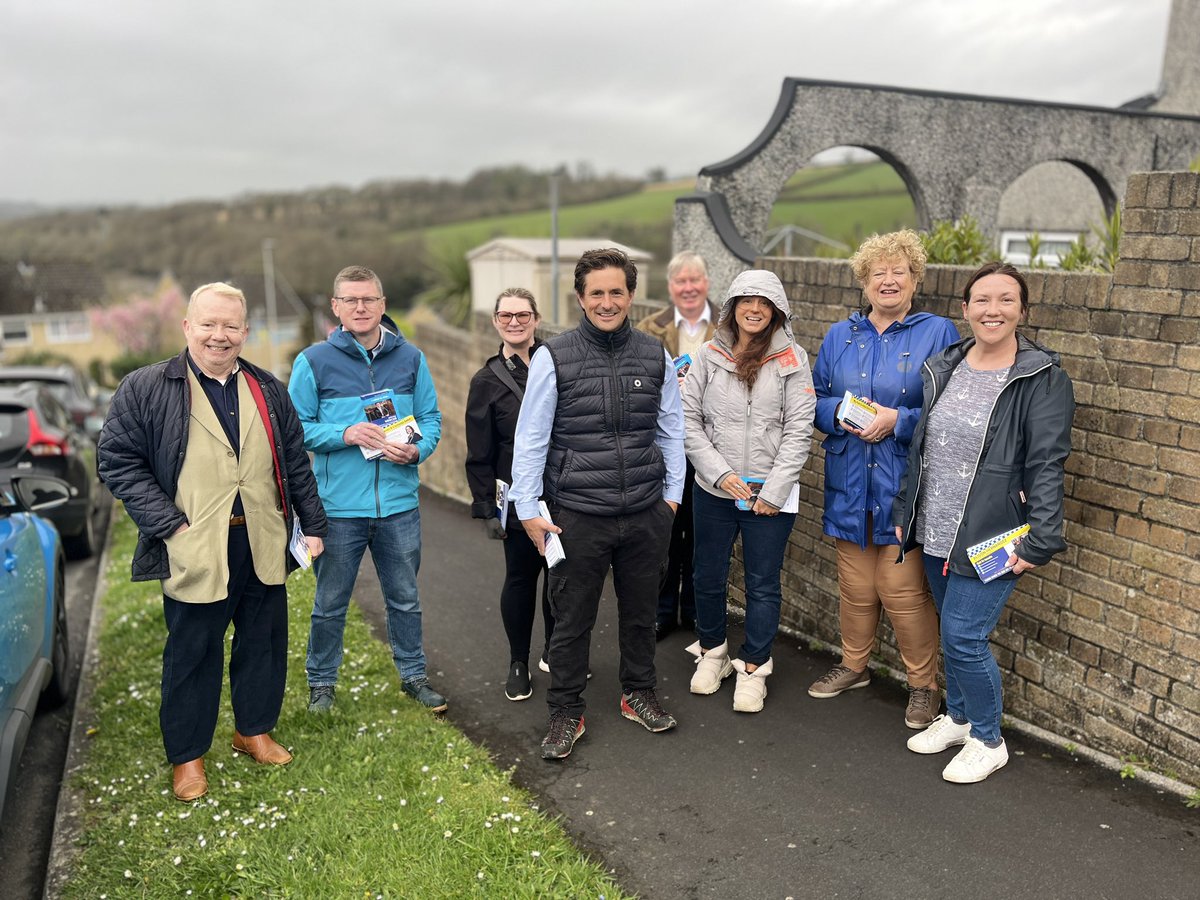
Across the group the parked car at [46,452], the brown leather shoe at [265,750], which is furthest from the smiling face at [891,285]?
the parked car at [46,452]

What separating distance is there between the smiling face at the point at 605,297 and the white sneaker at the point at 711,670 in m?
1.91

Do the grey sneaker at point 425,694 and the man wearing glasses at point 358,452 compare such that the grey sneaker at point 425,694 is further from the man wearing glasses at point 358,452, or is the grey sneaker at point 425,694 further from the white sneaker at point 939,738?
the white sneaker at point 939,738

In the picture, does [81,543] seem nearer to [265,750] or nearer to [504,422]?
[265,750]

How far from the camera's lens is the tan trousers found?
415cm

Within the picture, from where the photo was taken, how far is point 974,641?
144 inches

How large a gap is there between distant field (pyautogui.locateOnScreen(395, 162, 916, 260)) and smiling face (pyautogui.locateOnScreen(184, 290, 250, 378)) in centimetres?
3084

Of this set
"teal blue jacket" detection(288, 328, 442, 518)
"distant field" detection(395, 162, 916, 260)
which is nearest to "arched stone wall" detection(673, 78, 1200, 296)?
"teal blue jacket" detection(288, 328, 442, 518)

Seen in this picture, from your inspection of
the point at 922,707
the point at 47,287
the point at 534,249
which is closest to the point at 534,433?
A: the point at 922,707

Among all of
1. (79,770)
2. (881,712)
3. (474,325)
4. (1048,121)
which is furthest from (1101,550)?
(1048,121)

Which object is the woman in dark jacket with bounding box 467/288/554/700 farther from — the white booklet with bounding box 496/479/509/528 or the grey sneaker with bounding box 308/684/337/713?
the grey sneaker with bounding box 308/684/337/713

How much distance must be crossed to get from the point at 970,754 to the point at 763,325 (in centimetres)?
201

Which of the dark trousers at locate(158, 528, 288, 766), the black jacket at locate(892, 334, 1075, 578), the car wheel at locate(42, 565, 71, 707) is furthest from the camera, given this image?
the car wheel at locate(42, 565, 71, 707)

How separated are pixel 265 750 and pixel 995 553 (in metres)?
3.21

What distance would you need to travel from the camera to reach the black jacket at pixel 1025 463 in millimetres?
3342
